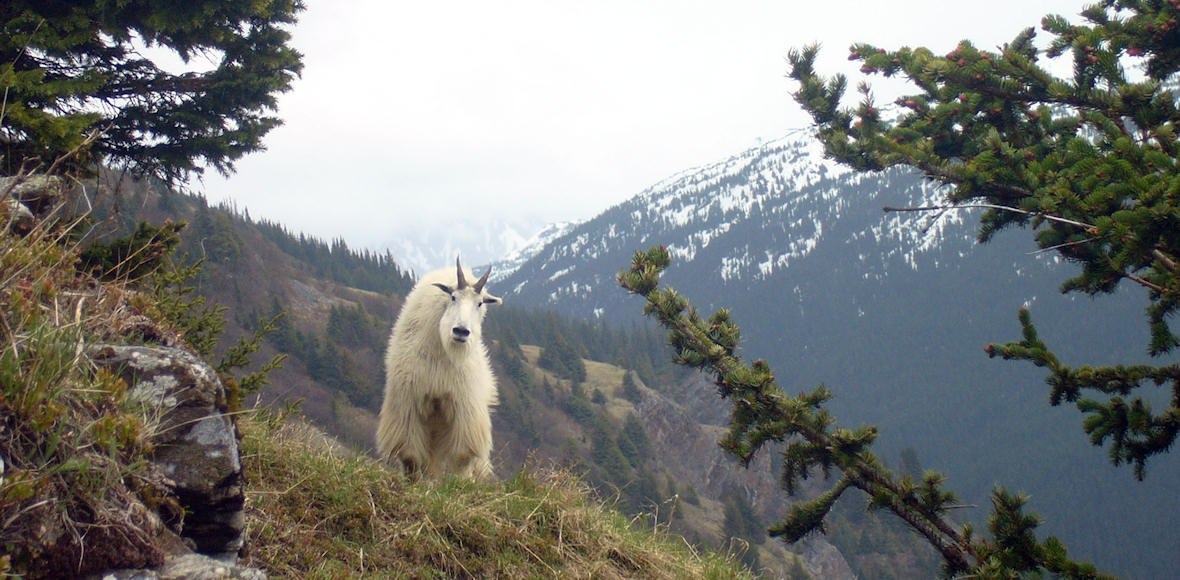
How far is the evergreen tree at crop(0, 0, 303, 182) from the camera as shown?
768 cm

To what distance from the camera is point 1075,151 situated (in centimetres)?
616

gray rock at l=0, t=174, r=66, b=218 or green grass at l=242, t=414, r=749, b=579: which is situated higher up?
gray rock at l=0, t=174, r=66, b=218

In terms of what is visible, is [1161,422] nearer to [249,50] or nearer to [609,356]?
[249,50]

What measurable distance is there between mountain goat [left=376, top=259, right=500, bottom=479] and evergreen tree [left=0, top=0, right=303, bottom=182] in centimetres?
378

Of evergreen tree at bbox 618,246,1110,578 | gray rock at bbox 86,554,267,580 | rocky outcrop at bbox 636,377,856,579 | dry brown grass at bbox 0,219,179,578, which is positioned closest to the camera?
dry brown grass at bbox 0,219,179,578

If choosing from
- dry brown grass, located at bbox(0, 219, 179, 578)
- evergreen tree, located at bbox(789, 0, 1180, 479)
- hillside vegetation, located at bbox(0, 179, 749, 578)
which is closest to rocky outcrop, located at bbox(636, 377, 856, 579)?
evergreen tree, located at bbox(789, 0, 1180, 479)

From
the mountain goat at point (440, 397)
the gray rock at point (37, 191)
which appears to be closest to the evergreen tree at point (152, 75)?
the gray rock at point (37, 191)

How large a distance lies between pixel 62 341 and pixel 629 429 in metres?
93.6

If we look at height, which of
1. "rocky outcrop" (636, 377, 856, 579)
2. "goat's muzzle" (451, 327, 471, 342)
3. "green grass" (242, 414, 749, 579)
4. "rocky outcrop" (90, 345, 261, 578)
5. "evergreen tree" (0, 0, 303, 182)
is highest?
"evergreen tree" (0, 0, 303, 182)

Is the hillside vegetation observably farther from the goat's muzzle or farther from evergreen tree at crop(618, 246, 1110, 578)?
the goat's muzzle

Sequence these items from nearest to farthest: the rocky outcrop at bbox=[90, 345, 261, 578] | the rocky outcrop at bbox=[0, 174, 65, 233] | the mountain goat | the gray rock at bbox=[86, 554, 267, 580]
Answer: the gray rock at bbox=[86, 554, 267, 580] → the rocky outcrop at bbox=[90, 345, 261, 578] → the rocky outcrop at bbox=[0, 174, 65, 233] → the mountain goat

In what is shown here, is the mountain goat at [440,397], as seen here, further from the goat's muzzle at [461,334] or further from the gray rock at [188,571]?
the gray rock at [188,571]

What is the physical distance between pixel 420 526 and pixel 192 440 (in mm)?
2214

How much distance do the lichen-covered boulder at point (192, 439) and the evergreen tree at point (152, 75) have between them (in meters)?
4.55
